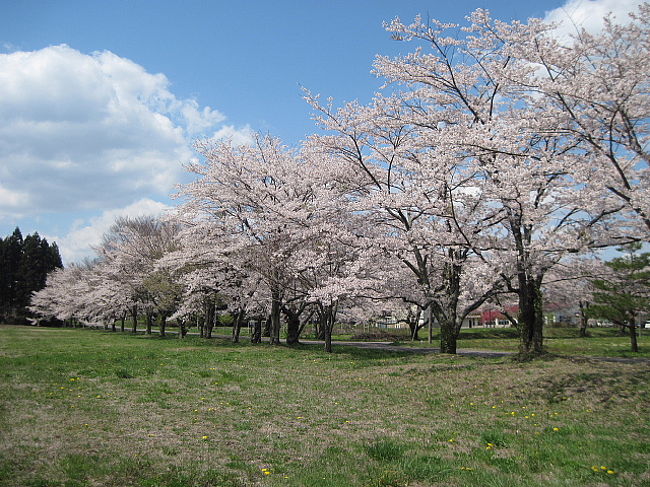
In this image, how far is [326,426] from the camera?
782cm

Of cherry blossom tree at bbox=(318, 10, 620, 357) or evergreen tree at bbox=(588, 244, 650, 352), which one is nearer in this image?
cherry blossom tree at bbox=(318, 10, 620, 357)

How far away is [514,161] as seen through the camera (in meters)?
13.8

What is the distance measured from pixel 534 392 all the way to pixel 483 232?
8.88 m

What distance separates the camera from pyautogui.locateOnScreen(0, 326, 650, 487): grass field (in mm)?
5176

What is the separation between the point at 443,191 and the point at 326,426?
11.3 m

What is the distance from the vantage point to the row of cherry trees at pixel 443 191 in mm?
11742

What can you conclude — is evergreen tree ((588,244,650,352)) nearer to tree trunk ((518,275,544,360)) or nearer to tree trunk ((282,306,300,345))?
tree trunk ((518,275,544,360))

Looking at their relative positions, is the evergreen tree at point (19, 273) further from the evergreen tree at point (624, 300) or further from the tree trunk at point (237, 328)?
the evergreen tree at point (624, 300)

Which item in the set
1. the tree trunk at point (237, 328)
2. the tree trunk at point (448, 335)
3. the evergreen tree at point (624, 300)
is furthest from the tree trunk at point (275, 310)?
the evergreen tree at point (624, 300)

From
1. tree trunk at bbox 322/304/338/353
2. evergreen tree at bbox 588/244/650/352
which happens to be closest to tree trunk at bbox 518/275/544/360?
evergreen tree at bbox 588/244/650/352

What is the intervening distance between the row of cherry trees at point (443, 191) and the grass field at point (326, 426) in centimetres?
443

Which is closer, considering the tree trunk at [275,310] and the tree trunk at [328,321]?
the tree trunk at [328,321]

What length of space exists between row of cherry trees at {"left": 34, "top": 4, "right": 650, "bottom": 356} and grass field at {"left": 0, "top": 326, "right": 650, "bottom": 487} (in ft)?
14.5

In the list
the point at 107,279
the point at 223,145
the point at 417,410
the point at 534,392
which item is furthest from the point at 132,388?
the point at 107,279
